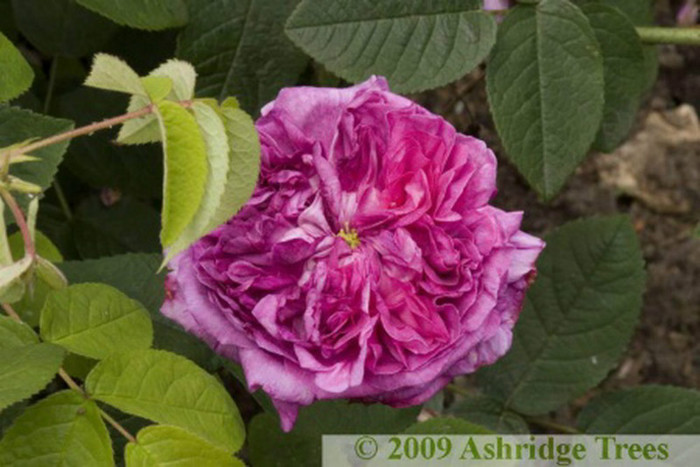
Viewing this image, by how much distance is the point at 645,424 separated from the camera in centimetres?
125

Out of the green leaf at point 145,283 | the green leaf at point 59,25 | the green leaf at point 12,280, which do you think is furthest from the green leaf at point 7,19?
the green leaf at point 12,280

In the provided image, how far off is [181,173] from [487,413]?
0.70 m

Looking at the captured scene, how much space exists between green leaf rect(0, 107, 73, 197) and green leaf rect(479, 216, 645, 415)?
594 millimetres

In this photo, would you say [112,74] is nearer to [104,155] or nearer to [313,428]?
[313,428]

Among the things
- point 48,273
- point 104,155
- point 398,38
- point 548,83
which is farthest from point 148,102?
point 104,155

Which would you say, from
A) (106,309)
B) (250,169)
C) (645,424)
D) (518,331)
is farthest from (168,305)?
(645,424)

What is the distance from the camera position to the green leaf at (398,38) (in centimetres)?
108

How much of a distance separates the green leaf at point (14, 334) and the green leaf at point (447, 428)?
1.13 feet

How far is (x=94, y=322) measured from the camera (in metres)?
0.90

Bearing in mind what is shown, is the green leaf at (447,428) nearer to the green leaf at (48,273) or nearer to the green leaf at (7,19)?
the green leaf at (48,273)

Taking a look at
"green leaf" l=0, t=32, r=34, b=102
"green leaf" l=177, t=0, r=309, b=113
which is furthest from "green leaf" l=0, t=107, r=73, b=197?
"green leaf" l=177, t=0, r=309, b=113

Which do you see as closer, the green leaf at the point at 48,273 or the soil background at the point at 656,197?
the green leaf at the point at 48,273

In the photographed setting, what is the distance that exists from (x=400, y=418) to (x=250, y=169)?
446 millimetres

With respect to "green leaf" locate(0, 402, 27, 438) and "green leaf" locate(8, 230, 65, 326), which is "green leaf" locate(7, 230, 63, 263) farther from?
"green leaf" locate(0, 402, 27, 438)
